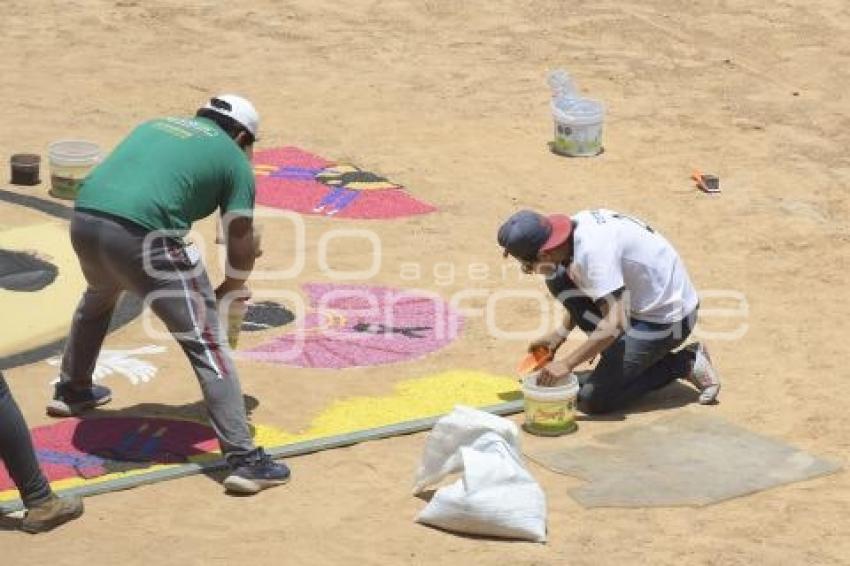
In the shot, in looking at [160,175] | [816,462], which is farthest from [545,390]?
[160,175]

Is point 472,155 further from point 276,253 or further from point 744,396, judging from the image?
point 744,396

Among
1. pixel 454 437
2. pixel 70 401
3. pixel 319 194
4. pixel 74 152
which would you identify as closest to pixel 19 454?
pixel 70 401

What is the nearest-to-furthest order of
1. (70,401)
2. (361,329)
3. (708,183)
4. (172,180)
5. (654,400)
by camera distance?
(172,180), (70,401), (654,400), (361,329), (708,183)

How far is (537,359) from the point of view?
1005cm

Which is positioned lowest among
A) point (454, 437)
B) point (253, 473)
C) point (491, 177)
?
point (491, 177)

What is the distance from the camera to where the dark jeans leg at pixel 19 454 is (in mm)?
7988

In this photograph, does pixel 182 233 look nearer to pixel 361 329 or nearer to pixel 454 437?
pixel 454 437

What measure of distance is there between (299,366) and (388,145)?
15.3 ft

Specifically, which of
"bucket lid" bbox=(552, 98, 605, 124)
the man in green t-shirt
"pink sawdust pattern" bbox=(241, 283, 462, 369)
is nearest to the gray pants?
the man in green t-shirt

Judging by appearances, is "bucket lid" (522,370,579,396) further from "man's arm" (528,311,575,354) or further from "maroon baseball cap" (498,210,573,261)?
"maroon baseball cap" (498,210,573,261)

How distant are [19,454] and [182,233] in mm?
1369

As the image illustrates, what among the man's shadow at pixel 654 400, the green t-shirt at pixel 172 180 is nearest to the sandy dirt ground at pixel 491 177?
the man's shadow at pixel 654 400

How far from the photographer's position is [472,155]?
48.2 ft

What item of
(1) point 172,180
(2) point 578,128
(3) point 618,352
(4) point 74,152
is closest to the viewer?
(1) point 172,180
